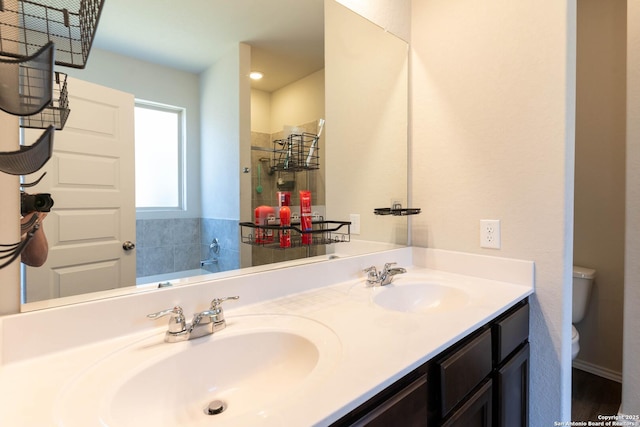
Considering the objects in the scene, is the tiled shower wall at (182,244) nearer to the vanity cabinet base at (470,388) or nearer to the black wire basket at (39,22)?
the black wire basket at (39,22)

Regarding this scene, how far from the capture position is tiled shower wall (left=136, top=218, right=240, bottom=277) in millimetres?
854

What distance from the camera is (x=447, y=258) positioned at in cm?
147

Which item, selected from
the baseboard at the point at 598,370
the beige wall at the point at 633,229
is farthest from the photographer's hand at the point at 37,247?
the baseboard at the point at 598,370

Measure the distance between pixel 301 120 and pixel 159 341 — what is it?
91 cm

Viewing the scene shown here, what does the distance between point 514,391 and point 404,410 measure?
701 mm

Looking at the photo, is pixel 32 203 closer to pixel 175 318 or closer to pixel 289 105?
pixel 175 318

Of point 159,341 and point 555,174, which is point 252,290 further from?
point 555,174

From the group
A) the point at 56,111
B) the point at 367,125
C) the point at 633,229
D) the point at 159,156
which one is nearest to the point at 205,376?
the point at 159,156

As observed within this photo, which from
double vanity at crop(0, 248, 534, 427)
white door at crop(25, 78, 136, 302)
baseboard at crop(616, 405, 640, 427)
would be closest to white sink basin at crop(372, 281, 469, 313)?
double vanity at crop(0, 248, 534, 427)

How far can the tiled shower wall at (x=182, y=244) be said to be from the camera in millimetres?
854

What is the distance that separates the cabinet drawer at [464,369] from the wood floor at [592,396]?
1297mm

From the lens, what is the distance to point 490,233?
132cm

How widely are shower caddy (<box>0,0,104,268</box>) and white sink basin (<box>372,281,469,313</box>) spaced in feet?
3.40

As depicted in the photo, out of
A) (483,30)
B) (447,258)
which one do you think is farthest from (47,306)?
(483,30)
